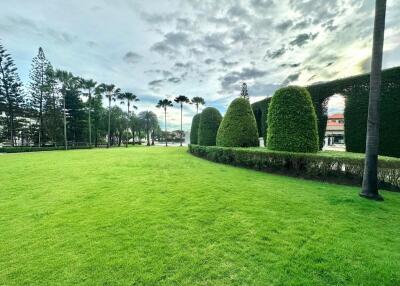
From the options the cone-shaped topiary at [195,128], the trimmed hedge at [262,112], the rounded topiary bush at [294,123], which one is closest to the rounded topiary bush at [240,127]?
the rounded topiary bush at [294,123]

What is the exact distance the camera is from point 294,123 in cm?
914

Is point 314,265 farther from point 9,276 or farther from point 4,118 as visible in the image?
point 4,118

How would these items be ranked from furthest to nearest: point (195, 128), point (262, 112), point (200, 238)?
point (195, 128), point (262, 112), point (200, 238)

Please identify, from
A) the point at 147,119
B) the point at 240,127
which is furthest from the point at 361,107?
the point at 147,119

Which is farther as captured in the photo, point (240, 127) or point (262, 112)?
point (262, 112)

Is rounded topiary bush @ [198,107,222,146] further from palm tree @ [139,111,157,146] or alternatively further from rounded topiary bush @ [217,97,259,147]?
palm tree @ [139,111,157,146]

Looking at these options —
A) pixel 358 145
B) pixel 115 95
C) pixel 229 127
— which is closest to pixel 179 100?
pixel 115 95

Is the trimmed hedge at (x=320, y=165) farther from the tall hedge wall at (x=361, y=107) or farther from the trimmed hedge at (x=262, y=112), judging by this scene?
the trimmed hedge at (x=262, y=112)

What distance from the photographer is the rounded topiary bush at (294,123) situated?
8.96 m

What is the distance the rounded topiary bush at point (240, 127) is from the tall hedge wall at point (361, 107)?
13.5 feet

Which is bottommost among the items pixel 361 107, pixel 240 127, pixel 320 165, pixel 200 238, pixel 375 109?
pixel 200 238

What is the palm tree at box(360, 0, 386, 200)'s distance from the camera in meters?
5.38

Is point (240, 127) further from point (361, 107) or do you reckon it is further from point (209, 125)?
point (361, 107)

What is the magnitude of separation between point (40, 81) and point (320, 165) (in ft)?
140
